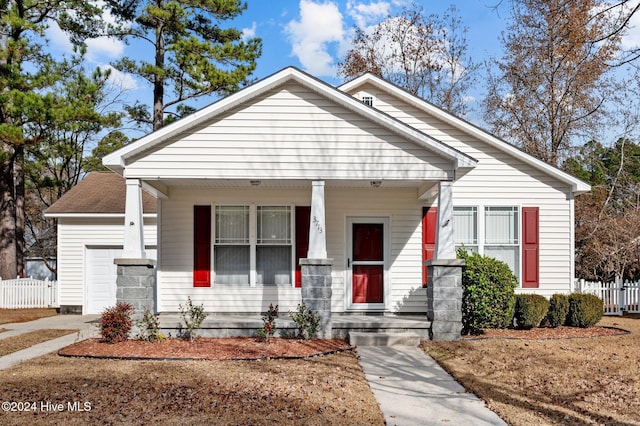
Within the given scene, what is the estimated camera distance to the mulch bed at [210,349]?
27.3 ft

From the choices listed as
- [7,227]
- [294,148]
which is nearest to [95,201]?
[7,227]

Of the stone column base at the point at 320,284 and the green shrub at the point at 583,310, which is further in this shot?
the green shrub at the point at 583,310

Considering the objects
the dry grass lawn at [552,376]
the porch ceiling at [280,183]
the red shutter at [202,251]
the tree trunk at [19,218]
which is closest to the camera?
the dry grass lawn at [552,376]

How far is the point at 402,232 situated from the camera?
40.0 ft

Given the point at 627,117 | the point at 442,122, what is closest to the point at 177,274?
the point at 442,122

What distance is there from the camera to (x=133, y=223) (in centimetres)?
990

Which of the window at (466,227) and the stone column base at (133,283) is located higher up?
the window at (466,227)

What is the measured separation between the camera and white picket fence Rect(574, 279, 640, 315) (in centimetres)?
1598

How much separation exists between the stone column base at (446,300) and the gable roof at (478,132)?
3754 millimetres

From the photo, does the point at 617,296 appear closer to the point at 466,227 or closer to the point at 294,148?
the point at 466,227

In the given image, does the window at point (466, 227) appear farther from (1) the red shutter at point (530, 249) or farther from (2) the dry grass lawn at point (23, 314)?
(2) the dry grass lawn at point (23, 314)

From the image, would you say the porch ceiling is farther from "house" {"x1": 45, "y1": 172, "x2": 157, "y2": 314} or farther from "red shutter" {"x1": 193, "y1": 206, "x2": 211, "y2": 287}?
"house" {"x1": 45, "y1": 172, "x2": 157, "y2": 314}

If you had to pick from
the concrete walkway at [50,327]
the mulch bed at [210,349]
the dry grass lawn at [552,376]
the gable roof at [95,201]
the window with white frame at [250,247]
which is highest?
the gable roof at [95,201]

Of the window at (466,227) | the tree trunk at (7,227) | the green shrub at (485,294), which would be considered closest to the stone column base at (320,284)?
the green shrub at (485,294)
